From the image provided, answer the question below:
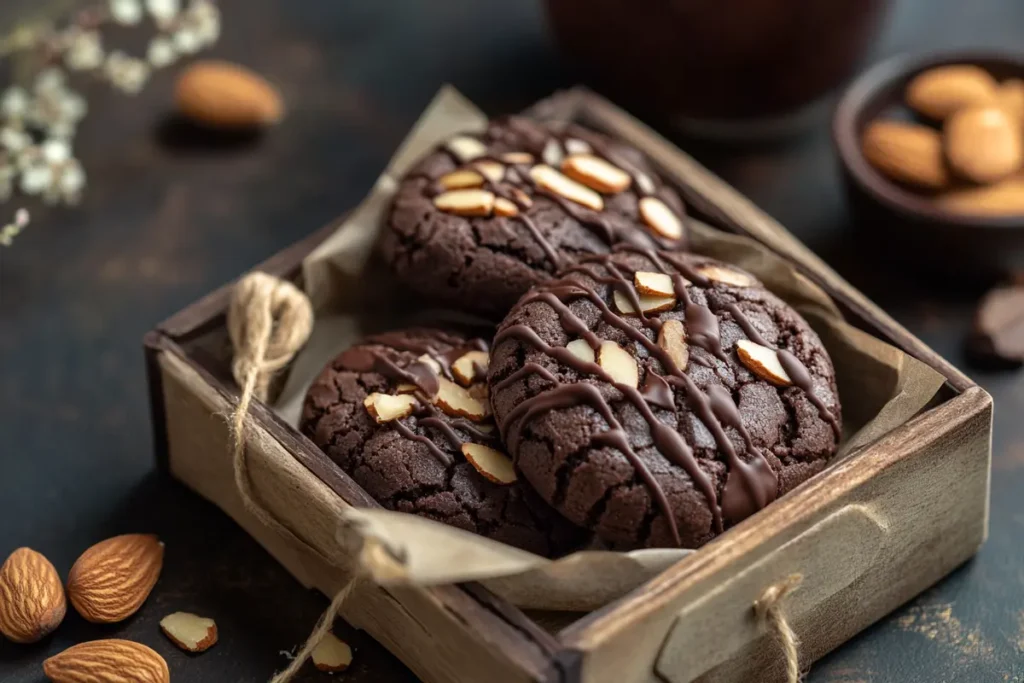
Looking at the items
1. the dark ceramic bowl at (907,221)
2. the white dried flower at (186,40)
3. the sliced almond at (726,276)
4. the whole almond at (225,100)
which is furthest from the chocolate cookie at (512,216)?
the white dried flower at (186,40)

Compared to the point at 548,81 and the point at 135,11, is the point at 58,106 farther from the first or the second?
the point at 548,81

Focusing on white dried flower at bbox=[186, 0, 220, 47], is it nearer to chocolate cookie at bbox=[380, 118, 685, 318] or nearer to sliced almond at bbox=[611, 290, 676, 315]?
chocolate cookie at bbox=[380, 118, 685, 318]

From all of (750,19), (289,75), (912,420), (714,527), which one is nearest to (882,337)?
(912,420)

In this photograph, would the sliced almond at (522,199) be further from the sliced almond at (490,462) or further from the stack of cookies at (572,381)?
the sliced almond at (490,462)

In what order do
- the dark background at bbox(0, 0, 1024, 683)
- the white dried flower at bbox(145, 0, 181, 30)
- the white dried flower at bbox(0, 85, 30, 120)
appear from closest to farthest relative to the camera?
1. the dark background at bbox(0, 0, 1024, 683)
2. the white dried flower at bbox(0, 85, 30, 120)
3. the white dried flower at bbox(145, 0, 181, 30)

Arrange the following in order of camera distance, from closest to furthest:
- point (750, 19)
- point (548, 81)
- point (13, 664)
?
point (13, 664) → point (750, 19) → point (548, 81)

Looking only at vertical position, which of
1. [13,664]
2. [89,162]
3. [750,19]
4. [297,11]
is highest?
[750,19]

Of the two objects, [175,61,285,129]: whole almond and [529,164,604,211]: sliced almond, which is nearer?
[529,164,604,211]: sliced almond

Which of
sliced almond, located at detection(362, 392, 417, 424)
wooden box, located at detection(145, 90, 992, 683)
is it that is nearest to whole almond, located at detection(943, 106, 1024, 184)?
wooden box, located at detection(145, 90, 992, 683)
